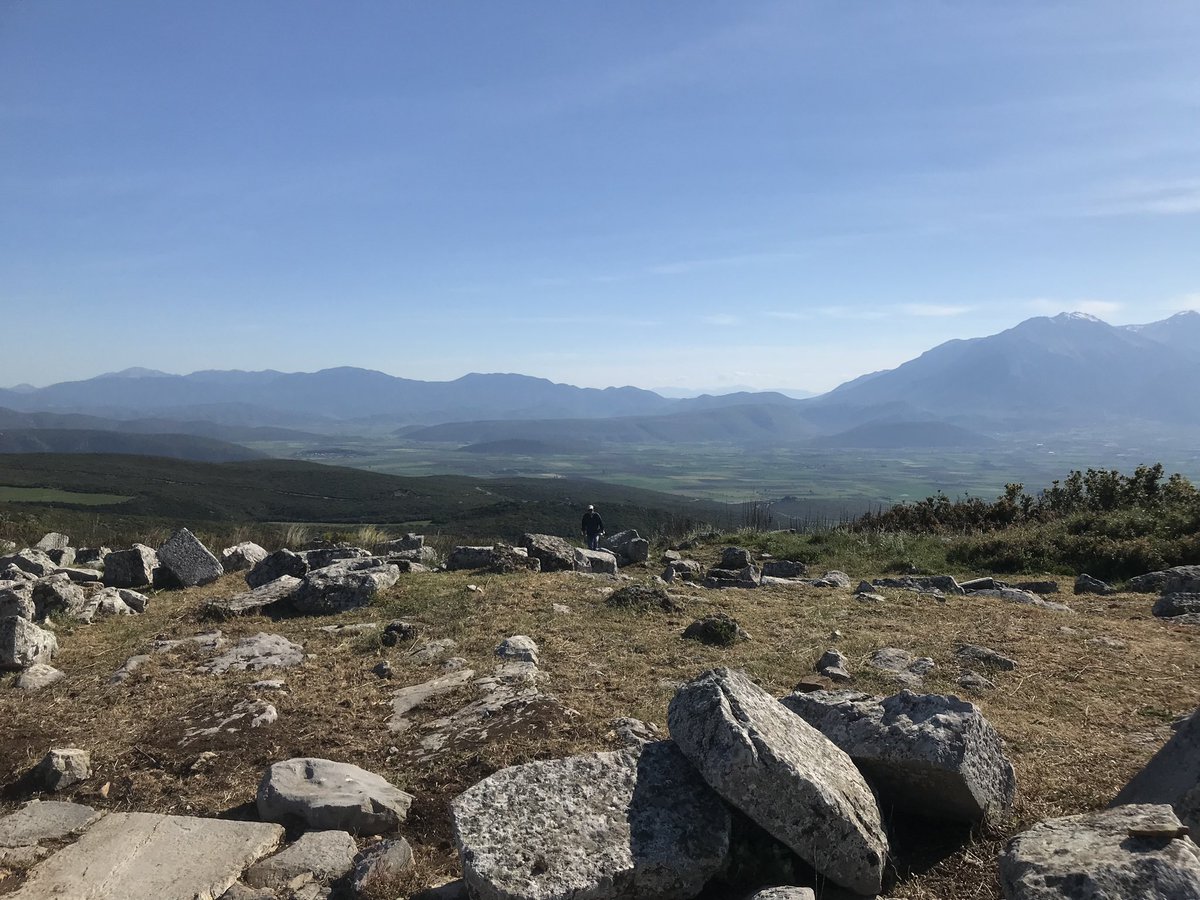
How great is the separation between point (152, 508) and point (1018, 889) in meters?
75.0

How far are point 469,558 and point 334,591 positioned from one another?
3.92 m

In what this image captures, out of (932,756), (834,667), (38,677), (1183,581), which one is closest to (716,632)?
(834,667)

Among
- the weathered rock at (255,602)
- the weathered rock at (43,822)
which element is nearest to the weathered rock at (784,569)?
the weathered rock at (255,602)

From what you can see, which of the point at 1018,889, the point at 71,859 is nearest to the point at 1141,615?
the point at 1018,889

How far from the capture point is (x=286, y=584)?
13328 mm

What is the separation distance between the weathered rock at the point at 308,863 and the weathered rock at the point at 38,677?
6.17 m

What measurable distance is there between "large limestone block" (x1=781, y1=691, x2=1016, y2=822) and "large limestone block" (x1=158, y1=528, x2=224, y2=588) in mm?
14049

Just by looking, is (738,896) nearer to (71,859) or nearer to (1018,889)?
(1018,889)

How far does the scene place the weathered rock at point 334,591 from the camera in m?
12.6

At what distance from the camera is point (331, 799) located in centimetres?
594

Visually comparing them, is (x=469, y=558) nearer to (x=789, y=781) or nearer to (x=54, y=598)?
(x=54, y=598)

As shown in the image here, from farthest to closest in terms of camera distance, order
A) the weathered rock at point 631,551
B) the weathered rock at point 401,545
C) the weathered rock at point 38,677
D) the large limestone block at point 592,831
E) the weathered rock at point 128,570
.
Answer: the weathered rock at point 401,545 < the weathered rock at point 631,551 < the weathered rock at point 128,570 < the weathered rock at point 38,677 < the large limestone block at point 592,831

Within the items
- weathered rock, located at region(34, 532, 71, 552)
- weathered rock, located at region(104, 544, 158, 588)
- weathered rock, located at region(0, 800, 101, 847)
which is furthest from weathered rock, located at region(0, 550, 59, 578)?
weathered rock, located at region(0, 800, 101, 847)

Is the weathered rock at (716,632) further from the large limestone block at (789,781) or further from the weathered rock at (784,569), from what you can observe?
the weathered rock at (784,569)
